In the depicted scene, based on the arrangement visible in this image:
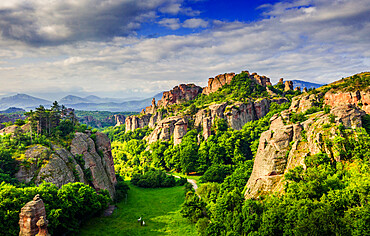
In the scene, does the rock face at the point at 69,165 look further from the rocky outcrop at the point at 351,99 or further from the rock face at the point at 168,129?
the rocky outcrop at the point at 351,99

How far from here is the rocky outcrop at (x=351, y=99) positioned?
173 feet

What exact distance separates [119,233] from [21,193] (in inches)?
562

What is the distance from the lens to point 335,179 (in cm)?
3080

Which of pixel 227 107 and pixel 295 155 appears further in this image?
pixel 227 107

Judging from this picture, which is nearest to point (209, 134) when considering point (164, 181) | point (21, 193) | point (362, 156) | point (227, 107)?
point (227, 107)

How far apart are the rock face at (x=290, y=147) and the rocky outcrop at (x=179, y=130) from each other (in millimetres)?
54395

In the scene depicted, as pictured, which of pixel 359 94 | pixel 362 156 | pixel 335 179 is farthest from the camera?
pixel 359 94

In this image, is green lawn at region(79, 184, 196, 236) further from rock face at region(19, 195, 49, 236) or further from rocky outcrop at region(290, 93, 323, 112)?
rocky outcrop at region(290, 93, 323, 112)

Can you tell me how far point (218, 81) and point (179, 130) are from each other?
56.4 meters

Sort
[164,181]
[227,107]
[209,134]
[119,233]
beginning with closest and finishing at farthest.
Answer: [119,233] → [164,181] → [209,134] → [227,107]

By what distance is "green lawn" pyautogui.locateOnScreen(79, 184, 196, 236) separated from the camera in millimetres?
36781

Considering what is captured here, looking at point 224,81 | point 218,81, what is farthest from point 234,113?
point 218,81

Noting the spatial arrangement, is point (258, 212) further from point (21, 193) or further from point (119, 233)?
point (21, 193)

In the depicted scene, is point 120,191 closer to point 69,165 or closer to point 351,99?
point 69,165
